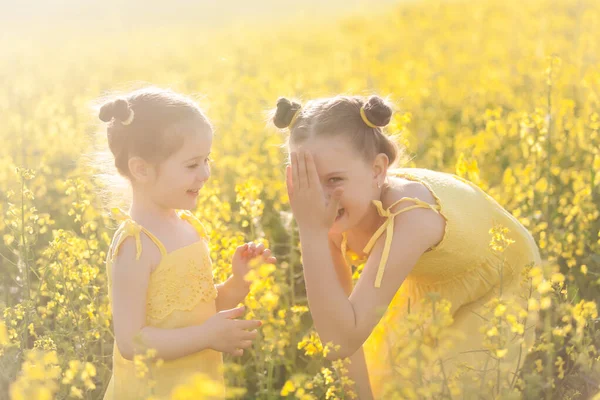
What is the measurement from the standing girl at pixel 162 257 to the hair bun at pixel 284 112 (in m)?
0.33

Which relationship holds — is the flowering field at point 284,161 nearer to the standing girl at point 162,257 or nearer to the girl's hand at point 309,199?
the standing girl at point 162,257

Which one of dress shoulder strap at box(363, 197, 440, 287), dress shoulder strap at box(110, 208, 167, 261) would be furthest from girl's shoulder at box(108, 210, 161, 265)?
dress shoulder strap at box(363, 197, 440, 287)

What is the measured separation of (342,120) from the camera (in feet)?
10.1

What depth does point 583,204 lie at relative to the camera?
4.21 metres

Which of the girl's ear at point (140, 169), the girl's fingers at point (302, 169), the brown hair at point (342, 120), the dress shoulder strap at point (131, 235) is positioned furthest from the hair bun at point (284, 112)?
the dress shoulder strap at point (131, 235)

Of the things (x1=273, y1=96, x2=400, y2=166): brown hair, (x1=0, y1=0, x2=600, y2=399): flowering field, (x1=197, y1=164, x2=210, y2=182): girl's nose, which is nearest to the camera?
(x1=0, y1=0, x2=600, y2=399): flowering field

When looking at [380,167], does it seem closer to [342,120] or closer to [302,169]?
[342,120]

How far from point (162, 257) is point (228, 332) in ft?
1.14

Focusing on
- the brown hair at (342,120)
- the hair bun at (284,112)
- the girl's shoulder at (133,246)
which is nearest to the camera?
the girl's shoulder at (133,246)

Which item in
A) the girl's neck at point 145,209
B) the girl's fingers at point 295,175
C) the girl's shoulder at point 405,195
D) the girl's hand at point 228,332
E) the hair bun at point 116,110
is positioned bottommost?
the girl's hand at point 228,332

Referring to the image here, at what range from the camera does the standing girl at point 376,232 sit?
9.56ft

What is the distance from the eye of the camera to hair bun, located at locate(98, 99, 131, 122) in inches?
111

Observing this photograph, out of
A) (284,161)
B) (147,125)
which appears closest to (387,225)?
(147,125)

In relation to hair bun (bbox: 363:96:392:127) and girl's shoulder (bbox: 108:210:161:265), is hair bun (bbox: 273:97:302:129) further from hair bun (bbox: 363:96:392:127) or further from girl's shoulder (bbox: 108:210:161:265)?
girl's shoulder (bbox: 108:210:161:265)
